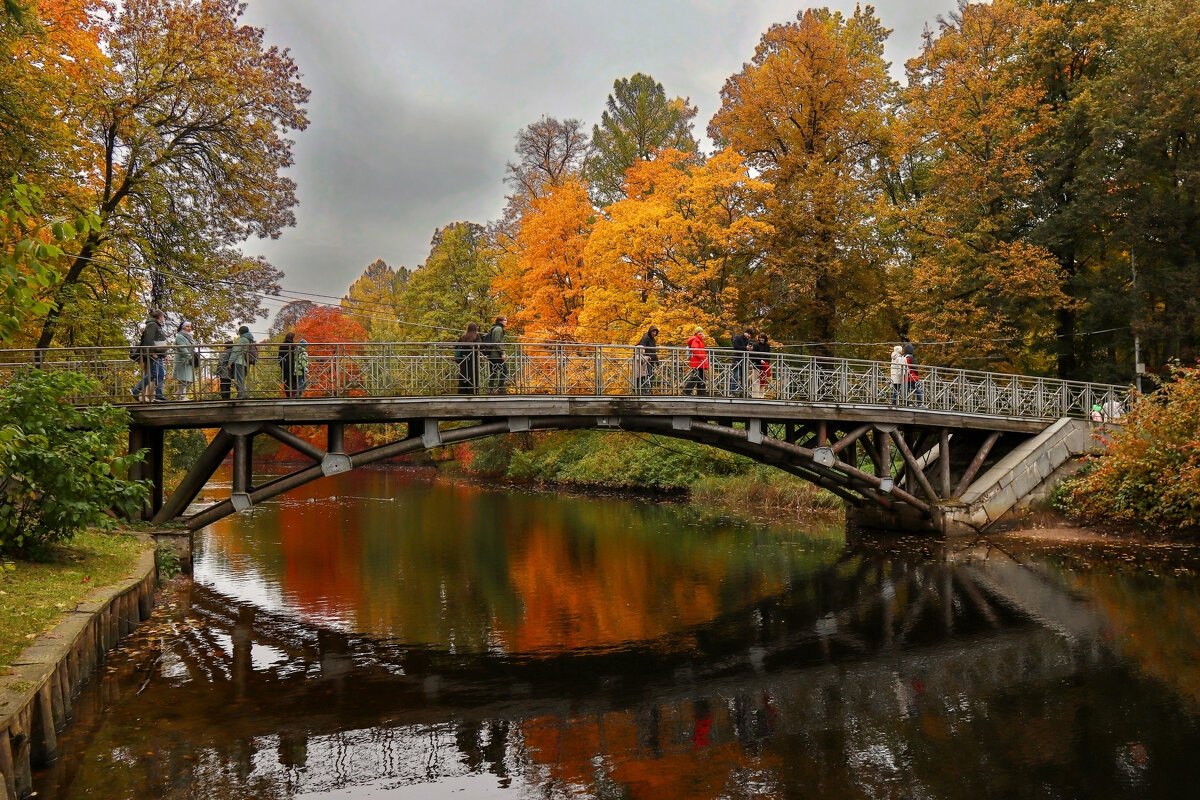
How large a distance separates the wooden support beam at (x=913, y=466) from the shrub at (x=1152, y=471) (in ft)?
10.8

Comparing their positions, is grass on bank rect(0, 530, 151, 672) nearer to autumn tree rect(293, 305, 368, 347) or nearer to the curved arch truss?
the curved arch truss

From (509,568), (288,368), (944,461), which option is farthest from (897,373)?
(288,368)

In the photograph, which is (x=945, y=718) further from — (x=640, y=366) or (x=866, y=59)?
(x=866, y=59)

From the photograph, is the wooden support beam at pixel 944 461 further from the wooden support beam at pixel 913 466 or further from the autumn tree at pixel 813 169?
the autumn tree at pixel 813 169

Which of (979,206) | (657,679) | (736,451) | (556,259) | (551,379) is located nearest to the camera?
(657,679)

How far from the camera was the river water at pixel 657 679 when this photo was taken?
7.36 m

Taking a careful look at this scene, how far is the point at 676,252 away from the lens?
2691 cm

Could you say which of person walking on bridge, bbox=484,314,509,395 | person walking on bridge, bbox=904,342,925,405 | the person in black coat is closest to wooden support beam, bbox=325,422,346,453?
person walking on bridge, bbox=484,314,509,395

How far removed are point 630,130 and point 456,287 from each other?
12.0 metres

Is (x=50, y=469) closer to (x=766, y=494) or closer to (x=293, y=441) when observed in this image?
(x=293, y=441)

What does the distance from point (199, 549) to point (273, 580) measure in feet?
17.6

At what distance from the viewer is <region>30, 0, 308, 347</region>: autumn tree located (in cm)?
1781

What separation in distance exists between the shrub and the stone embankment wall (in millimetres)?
19391

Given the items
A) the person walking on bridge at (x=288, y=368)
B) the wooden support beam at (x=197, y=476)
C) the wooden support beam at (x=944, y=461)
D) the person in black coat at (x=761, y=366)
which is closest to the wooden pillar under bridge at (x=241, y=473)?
the wooden support beam at (x=197, y=476)
